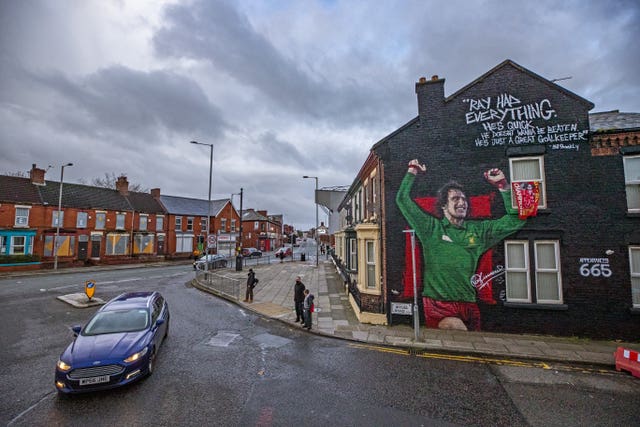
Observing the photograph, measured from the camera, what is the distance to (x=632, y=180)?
9.87 metres

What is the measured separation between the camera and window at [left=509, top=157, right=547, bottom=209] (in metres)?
10.5

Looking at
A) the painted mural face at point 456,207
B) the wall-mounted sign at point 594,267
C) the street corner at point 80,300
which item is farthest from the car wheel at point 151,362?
the wall-mounted sign at point 594,267

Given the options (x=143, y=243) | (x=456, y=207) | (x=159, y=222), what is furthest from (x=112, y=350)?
(x=159, y=222)

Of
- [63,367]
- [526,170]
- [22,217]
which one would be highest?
[526,170]

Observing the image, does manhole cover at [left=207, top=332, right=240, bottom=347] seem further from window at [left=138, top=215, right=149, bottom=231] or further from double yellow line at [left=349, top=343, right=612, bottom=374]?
window at [left=138, top=215, right=149, bottom=231]

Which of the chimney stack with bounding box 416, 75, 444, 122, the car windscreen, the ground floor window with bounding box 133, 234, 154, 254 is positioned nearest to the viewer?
the car windscreen

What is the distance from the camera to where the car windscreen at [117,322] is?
7.29 m

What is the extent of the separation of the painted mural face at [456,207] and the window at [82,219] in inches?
1549

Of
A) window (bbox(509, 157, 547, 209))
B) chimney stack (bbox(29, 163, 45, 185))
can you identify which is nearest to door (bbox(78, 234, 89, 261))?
chimney stack (bbox(29, 163, 45, 185))

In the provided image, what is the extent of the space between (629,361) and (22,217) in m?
43.6

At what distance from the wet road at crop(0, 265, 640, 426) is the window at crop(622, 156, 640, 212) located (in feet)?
19.8

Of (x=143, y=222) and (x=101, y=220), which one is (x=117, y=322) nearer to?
(x=101, y=220)

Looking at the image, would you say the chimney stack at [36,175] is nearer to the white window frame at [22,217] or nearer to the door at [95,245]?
the white window frame at [22,217]
